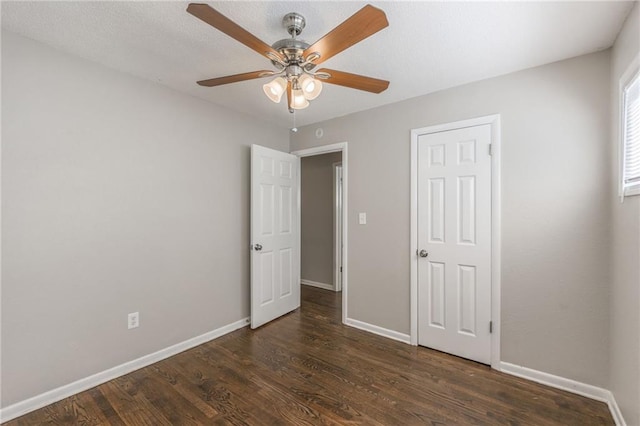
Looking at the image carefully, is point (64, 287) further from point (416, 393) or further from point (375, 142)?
point (375, 142)

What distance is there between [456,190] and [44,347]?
324 cm

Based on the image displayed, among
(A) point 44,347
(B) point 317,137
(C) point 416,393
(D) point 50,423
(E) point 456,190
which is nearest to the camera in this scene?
(D) point 50,423

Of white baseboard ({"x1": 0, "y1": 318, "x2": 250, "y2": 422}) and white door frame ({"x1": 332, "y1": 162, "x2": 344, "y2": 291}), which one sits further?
white door frame ({"x1": 332, "y1": 162, "x2": 344, "y2": 291})

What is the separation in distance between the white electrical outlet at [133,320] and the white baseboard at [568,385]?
2953 millimetres

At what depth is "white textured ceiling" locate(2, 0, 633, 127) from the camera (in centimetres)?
153

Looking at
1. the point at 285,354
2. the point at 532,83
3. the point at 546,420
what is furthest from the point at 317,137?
the point at 546,420

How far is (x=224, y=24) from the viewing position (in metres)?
1.17

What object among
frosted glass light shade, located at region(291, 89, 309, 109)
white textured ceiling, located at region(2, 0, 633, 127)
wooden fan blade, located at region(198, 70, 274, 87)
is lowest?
frosted glass light shade, located at region(291, 89, 309, 109)

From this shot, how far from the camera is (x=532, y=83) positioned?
Result: 2148 mm

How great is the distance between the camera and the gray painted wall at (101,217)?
1776 millimetres

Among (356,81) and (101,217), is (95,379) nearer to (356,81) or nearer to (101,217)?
(101,217)

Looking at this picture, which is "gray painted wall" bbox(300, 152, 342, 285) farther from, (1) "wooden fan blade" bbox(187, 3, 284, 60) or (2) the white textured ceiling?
(1) "wooden fan blade" bbox(187, 3, 284, 60)

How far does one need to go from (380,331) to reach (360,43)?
2.58 metres

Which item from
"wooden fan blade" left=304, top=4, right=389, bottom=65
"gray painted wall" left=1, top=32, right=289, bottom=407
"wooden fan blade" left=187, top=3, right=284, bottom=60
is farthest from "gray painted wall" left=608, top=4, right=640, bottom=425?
"gray painted wall" left=1, top=32, right=289, bottom=407
